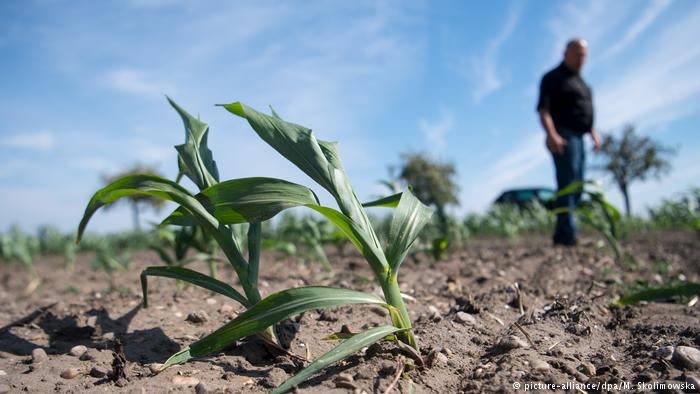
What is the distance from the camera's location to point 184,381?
1370mm

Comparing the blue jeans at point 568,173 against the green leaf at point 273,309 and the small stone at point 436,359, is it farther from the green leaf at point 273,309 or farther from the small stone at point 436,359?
the green leaf at point 273,309

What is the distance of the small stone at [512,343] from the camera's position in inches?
61.6

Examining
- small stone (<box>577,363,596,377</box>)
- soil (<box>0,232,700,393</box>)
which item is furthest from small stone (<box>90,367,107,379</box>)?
A: small stone (<box>577,363,596,377</box>)

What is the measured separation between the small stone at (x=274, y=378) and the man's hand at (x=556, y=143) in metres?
4.39

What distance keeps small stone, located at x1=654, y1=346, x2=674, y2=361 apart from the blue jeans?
12.2ft

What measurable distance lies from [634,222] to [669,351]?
9184 millimetres

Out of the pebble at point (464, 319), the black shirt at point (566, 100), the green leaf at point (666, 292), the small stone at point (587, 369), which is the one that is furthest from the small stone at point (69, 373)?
the black shirt at point (566, 100)

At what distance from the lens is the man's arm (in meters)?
4.98

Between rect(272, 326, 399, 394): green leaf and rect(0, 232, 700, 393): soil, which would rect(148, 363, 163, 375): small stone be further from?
rect(272, 326, 399, 394): green leaf

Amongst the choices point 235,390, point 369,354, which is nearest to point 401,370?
point 369,354

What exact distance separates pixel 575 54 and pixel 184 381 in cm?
530

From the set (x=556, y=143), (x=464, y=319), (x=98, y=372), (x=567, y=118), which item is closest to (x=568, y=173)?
(x=556, y=143)

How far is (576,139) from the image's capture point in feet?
17.1

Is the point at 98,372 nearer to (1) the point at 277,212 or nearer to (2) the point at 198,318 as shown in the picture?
(2) the point at 198,318
